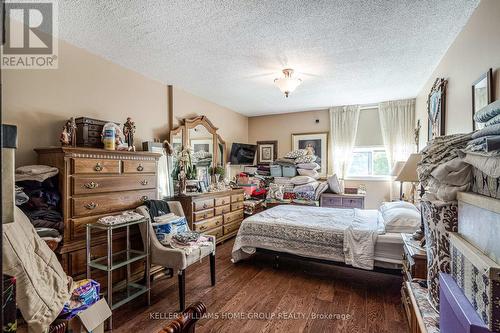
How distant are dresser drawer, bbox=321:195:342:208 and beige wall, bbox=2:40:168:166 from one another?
326 cm

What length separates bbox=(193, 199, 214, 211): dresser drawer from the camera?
3535mm

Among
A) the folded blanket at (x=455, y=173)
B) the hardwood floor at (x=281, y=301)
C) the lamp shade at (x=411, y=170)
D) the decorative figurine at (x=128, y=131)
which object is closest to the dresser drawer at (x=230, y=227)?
the hardwood floor at (x=281, y=301)

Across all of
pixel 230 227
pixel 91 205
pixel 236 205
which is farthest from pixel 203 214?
pixel 91 205

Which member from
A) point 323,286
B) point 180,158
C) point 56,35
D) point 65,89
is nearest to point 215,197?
point 180,158

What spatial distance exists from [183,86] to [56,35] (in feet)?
5.56

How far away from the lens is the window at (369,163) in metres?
4.86

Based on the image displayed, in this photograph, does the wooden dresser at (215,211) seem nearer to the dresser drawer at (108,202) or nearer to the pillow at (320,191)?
the dresser drawer at (108,202)

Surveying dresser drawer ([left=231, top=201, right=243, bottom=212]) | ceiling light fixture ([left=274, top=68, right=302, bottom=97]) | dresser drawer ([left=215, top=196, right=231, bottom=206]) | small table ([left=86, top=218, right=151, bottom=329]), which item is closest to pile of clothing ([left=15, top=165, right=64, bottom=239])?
small table ([left=86, top=218, right=151, bottom=329])

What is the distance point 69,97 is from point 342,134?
15.0ft

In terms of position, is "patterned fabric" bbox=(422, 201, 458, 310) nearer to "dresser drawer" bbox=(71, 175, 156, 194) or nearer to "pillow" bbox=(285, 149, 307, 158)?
"dresser drawer" bbox=(71, 175, 156, 194)

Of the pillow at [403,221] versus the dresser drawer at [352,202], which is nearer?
the pillow at [403,221]

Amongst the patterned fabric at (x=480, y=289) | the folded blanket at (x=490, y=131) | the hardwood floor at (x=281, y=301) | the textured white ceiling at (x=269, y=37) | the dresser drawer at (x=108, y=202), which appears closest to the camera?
the patterned fabric at (x=480, y=289)

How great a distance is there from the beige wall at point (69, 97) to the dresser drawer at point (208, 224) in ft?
4.50

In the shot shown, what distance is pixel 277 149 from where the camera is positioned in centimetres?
582
